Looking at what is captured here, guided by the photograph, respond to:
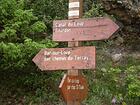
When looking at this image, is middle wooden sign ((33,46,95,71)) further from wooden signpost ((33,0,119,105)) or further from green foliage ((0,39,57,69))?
green foliage ((0,39,57,69))

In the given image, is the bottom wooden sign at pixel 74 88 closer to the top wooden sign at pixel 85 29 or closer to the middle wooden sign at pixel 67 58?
the middle wooden sign at pixel 67 58

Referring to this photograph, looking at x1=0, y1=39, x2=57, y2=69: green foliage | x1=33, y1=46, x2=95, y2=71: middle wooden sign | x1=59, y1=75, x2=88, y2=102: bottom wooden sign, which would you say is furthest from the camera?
x1=0, y1=39, x2=57, y2=69: green foliage

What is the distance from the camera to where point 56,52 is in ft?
18.3

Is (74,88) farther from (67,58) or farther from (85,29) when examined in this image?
(85,29)

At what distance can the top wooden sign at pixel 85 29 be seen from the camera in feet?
17.7

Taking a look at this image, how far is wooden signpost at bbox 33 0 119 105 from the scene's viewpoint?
17.6 ft

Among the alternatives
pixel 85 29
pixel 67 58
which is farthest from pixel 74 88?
pixel 85 29

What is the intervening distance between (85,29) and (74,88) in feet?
2.73

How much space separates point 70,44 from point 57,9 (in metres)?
5.31

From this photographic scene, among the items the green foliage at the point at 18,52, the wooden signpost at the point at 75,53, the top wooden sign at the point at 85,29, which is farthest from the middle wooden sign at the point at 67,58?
the green foliage at the point at 18,52

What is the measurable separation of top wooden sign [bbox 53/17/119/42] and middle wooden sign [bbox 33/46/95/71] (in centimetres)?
17

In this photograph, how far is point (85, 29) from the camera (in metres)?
5.50

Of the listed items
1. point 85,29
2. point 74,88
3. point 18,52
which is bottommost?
point 18,52

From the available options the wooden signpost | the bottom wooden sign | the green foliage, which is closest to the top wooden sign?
the wooden signpost
